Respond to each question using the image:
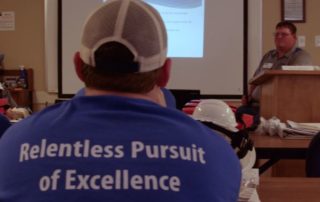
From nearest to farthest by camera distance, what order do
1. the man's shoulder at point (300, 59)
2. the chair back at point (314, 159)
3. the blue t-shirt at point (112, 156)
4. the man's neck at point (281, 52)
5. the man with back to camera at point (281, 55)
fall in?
1. the blue t-shirt at point (112, 156)
2. the chair back at point (314, 159)
3. the man's shoulder at point (300, 59)
4. the man with back to camera at point (281, 55)
5. the man's neck at point (281, 52)

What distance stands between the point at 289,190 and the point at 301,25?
4500mm

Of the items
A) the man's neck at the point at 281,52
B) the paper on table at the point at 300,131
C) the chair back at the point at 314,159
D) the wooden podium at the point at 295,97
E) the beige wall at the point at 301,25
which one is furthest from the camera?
the beige wall at the point at 301,25

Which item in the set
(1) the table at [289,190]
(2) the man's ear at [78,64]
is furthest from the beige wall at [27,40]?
(2) the man's ear at [78,64]

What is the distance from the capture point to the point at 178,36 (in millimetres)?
4977

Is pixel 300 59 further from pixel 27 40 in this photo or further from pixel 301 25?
pixel 27 40

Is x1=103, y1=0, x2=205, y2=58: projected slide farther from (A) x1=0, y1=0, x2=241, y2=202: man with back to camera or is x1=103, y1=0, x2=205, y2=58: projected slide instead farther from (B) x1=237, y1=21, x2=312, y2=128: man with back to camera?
(A) x1=0, y1=0, x2=241, y2=202: man with back to camera

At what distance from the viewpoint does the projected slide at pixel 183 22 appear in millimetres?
4961

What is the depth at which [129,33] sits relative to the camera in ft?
2.35

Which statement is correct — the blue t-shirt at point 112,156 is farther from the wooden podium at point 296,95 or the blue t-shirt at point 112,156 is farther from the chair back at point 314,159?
the wooden podium at point 296,95

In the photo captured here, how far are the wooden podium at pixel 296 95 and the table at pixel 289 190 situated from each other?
1595 mm

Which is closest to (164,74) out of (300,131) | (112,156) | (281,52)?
(112,156)

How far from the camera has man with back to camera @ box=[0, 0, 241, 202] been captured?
2.19 feet

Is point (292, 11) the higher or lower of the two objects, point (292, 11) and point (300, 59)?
the higher

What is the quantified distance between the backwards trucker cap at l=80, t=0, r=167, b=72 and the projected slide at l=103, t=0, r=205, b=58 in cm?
421
